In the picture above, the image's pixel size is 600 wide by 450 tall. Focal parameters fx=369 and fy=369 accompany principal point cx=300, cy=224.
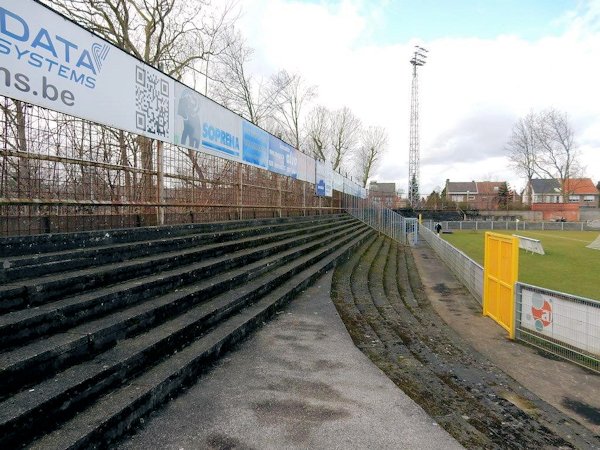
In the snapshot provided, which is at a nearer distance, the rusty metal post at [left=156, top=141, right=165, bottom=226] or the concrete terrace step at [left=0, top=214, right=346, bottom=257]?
the concrete terrace step at [left=0, top=214, right=346, bottom=257]

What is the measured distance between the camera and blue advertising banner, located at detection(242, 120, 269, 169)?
929cm

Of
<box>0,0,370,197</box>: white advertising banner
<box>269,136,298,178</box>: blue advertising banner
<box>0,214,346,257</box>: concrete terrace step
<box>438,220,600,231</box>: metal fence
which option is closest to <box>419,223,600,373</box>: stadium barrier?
<box>0,214,346,257</box>: concrete terrace step

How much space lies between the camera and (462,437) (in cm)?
272

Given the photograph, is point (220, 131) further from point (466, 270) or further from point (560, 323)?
point (466, 270)

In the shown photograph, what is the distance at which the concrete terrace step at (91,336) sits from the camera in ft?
7.41

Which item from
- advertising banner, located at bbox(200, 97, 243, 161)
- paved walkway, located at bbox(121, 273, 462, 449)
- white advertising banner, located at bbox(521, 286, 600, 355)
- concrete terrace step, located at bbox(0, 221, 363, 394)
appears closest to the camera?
concrete terrace step, located at bbox(0, 221, 363, 394)

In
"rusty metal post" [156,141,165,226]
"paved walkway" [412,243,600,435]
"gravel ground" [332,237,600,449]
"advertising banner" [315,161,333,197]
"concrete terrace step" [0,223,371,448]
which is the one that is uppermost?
"advertising banner" [315,161,333,197]

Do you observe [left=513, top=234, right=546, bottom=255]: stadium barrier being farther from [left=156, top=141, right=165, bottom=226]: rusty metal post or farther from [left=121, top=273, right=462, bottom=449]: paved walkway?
[left=121, top=273, right=462, bottom=449]: paved walkway

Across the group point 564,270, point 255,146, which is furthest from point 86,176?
point 564,270

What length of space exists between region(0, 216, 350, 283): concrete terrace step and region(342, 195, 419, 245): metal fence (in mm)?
19892

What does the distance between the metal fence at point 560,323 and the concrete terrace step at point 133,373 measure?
→ 14.5ft

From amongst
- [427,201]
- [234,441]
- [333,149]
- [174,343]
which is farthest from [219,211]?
[427,201]

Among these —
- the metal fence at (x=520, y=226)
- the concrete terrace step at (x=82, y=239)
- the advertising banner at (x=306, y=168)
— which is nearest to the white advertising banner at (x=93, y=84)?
the concrete terrace step at (x=82, y=239)

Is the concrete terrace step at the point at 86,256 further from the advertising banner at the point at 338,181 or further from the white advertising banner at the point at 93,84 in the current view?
the advertising banner at the point at 338,181
